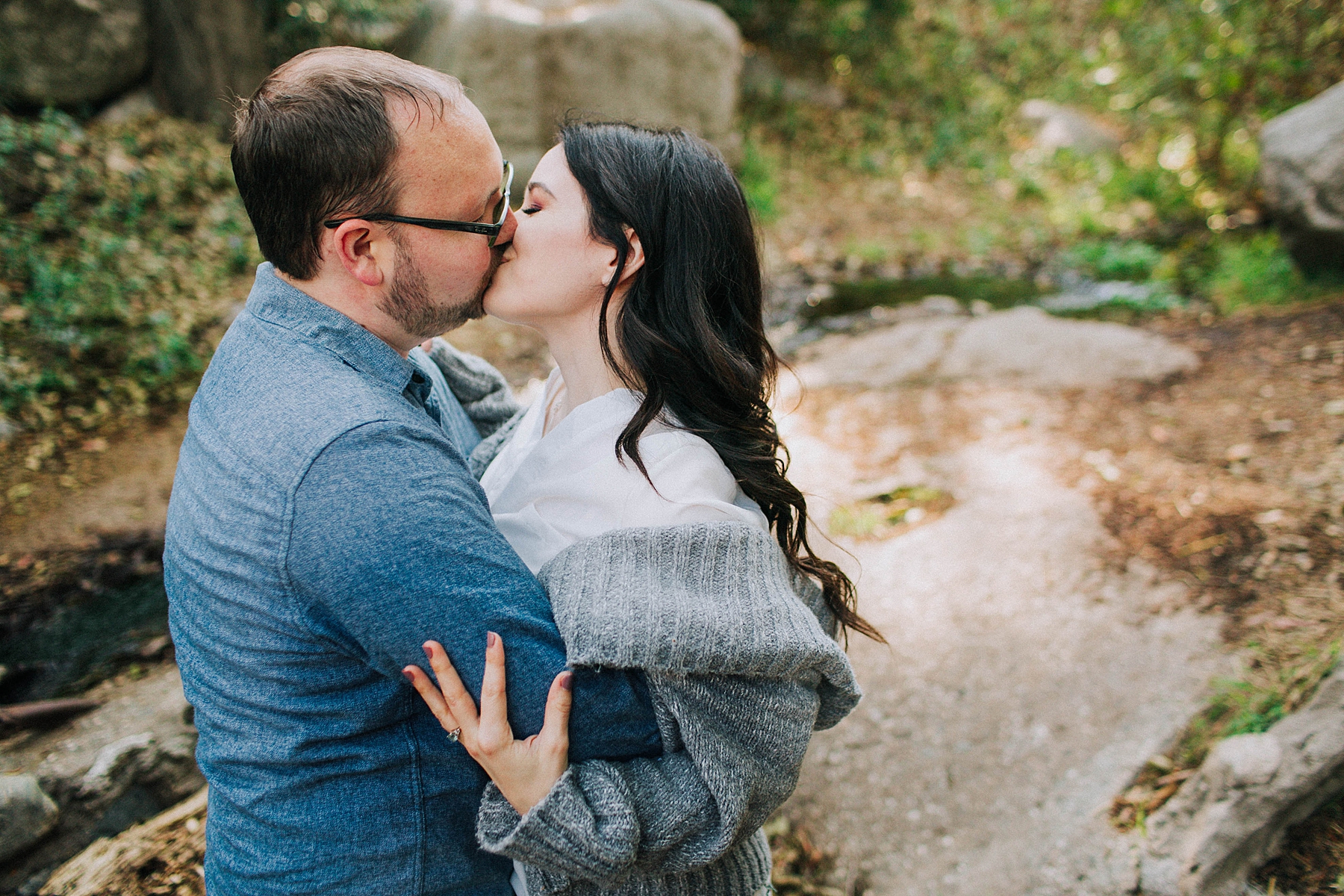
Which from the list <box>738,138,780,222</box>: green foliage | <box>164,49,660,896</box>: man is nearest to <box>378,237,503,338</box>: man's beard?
<box>164,49,660,896</box>: man

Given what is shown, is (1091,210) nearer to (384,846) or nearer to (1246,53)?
(1246,53)

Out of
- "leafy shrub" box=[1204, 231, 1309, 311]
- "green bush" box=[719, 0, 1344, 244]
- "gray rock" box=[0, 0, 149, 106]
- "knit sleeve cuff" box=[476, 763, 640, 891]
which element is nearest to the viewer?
"knit sleeve cuff" box=[476, 763, 640, 891]

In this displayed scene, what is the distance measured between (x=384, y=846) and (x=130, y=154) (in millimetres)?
6540

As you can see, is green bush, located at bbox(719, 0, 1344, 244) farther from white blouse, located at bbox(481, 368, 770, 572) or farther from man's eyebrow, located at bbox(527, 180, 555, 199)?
white blouse, located at bbox(481, 368, 770, 572)

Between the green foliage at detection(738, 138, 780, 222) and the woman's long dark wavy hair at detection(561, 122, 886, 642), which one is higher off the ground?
the woman's long dark wavy hair at detection(561, 122, 886, 642)

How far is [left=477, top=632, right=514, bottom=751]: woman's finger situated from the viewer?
53.8 inches

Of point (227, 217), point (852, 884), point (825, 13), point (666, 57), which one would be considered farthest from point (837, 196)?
point (852, 884)

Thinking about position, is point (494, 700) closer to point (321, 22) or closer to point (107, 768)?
point (107, 768)

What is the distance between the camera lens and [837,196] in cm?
934

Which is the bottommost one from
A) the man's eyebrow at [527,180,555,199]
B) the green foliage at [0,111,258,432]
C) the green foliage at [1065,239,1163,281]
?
the green foliage at [0,111,258,432]

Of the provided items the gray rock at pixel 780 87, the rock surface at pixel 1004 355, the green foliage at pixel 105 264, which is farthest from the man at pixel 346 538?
the gray rock at pixel 780 87

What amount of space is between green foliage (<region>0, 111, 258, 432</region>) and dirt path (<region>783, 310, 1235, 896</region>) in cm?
399

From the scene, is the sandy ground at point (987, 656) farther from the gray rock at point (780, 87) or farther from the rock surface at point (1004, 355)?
the gray rock at point (780, 87)

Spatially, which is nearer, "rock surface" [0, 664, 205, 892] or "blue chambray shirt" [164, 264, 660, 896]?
"blue chambray shirt" [164, 264, 660, 896]
